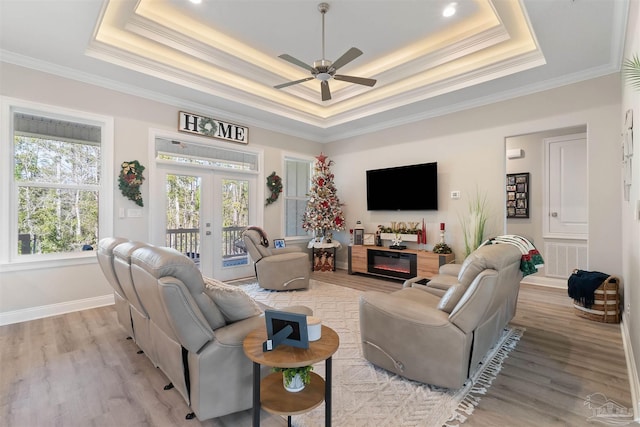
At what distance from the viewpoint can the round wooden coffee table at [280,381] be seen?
1.44m

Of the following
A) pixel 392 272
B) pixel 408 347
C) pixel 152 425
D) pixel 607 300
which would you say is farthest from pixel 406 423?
pixel 392 272

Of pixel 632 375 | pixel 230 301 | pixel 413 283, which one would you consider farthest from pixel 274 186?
pixel 632 375

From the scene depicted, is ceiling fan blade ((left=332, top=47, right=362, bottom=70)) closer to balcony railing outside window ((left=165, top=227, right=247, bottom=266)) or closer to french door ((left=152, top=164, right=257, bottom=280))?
french door ((left=152, top=164, right=257, bottom=280))

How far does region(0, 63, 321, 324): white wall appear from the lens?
3.45 m

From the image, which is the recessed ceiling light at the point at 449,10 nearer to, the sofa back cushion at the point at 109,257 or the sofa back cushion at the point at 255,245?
the sofa back cushion at the point at 255,245

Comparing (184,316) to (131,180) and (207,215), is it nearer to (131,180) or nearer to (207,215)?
(131,180)

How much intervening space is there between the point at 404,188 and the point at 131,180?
4454 millimetres

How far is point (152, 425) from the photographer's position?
1754mm

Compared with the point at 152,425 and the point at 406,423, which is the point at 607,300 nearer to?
the point at 406,423

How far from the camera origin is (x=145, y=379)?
224cm

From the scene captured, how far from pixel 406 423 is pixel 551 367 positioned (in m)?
1.51

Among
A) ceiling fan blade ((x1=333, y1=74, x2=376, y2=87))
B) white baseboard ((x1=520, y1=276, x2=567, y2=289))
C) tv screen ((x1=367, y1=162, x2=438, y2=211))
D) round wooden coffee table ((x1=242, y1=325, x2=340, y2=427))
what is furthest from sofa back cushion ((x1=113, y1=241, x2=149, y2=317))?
white baseboard ((x1=520, y1=276, x2=567, y2=289))

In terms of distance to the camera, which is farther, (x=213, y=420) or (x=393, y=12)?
(x=393, y=12)

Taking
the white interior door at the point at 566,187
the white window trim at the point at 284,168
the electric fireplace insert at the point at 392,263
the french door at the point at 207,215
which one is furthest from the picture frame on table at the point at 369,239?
the white interior door at the point at 566,187
